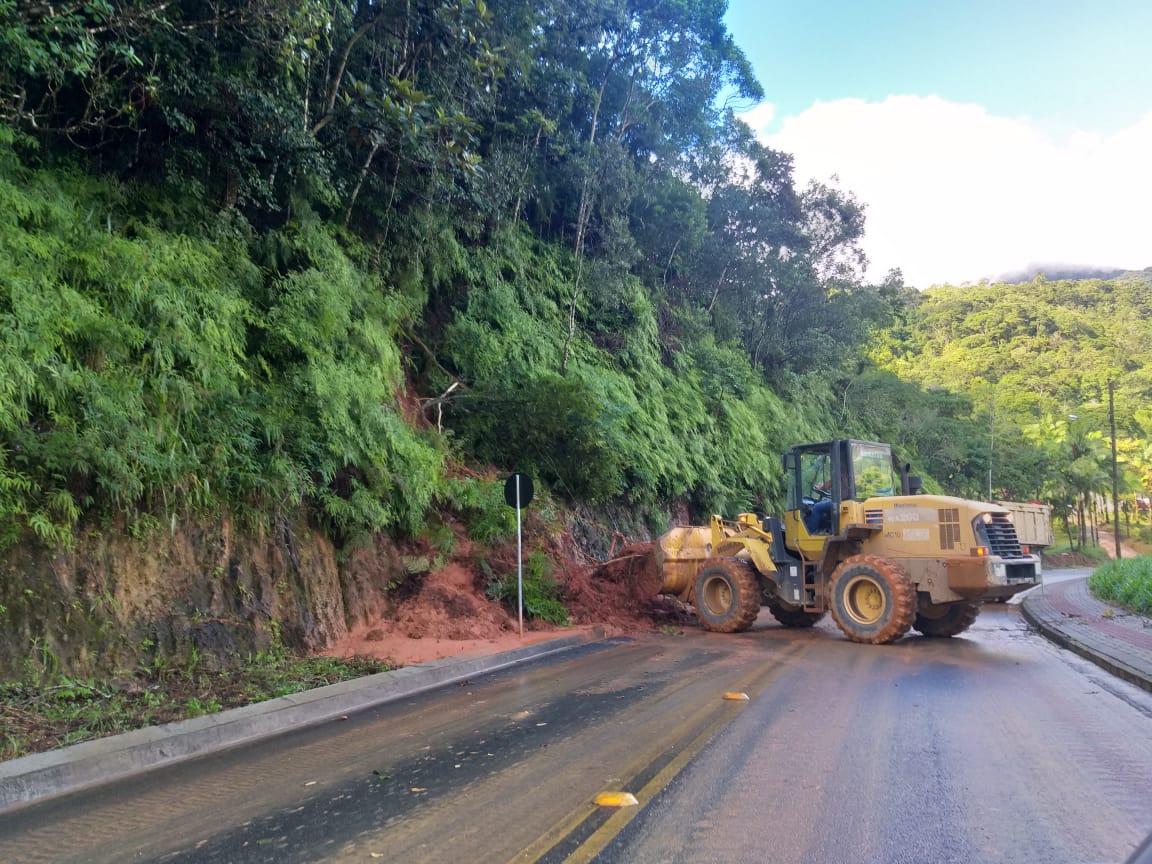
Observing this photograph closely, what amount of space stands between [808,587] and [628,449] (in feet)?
23.0

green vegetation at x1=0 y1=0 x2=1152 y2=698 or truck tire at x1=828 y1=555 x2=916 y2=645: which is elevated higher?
green vegetation at x1=0 y1=0 x2=1152 y2=698

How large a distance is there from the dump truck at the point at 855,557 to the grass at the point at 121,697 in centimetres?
747

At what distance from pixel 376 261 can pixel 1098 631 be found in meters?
14.7

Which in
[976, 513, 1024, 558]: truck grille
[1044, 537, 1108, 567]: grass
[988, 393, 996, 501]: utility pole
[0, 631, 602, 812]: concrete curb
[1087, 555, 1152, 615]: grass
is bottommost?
[1044, 537, 1108, 567]: grass

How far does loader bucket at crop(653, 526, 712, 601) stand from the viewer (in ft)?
48.9

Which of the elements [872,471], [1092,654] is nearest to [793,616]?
[872,471]

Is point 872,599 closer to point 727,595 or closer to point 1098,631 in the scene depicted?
point 727,595

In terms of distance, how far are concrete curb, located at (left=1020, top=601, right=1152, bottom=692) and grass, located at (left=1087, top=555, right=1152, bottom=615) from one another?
214 cm

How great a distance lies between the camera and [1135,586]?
1736cm

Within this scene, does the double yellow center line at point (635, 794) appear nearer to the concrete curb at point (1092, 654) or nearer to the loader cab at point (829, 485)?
the concrete curb at point (1092, 654)

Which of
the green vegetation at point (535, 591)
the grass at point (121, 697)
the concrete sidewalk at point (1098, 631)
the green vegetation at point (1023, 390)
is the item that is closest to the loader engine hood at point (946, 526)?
the concrete sidewalk at point (1098, 631)

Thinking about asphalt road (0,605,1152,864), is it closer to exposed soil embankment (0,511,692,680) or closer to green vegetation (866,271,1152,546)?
exposed soil embankment (0,511,692,680)

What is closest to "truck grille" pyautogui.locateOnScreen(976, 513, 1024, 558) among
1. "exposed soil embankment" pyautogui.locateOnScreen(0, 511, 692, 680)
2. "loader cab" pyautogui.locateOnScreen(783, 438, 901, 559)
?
"loader cab" pyautogui.locateOnScreen(783, 438, 901, 559)

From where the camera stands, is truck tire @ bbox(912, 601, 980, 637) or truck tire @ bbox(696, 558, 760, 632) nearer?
truck tire @ bbox(912, 601, 980, 637)
